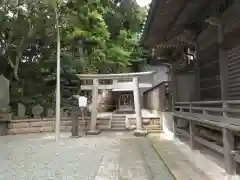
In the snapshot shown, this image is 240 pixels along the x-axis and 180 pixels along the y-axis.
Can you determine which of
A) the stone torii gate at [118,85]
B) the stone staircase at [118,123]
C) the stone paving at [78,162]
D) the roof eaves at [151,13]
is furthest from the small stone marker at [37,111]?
the roof eaves at [151,13]

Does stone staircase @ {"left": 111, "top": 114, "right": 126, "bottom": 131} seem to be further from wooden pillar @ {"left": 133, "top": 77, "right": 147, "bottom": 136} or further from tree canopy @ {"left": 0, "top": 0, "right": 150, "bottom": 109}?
tree canopy @ {"left": 0, "top": 0, "right": 150, "bottom": 109}

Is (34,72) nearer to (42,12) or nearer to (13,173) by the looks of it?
(42,12)

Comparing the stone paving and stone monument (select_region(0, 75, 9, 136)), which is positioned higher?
stone monument (select_region(0, 75, 9, 136))

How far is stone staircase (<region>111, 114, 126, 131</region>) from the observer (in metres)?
13.8

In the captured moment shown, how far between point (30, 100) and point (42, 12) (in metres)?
4.81

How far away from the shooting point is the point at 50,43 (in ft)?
53.5

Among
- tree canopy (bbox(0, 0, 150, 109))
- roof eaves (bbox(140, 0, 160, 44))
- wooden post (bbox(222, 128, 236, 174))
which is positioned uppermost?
tree canopy (bbox(0, 0, 150, 109))

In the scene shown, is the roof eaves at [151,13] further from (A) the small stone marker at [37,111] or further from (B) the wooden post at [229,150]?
(A) the small stone marker at [37,111]

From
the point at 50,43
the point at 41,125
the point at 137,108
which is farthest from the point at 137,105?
the point at 50,43

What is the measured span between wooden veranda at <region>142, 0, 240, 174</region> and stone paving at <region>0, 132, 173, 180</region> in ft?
4.08

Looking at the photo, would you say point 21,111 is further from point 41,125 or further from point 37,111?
point 41,125

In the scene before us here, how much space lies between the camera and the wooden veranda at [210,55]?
14.0 ft

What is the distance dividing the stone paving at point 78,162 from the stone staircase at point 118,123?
4971 millimetres

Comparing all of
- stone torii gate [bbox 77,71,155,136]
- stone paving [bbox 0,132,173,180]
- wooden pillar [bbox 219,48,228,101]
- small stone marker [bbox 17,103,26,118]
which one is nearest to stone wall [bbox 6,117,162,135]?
small stone marker [bbox 17,103,26,118]
